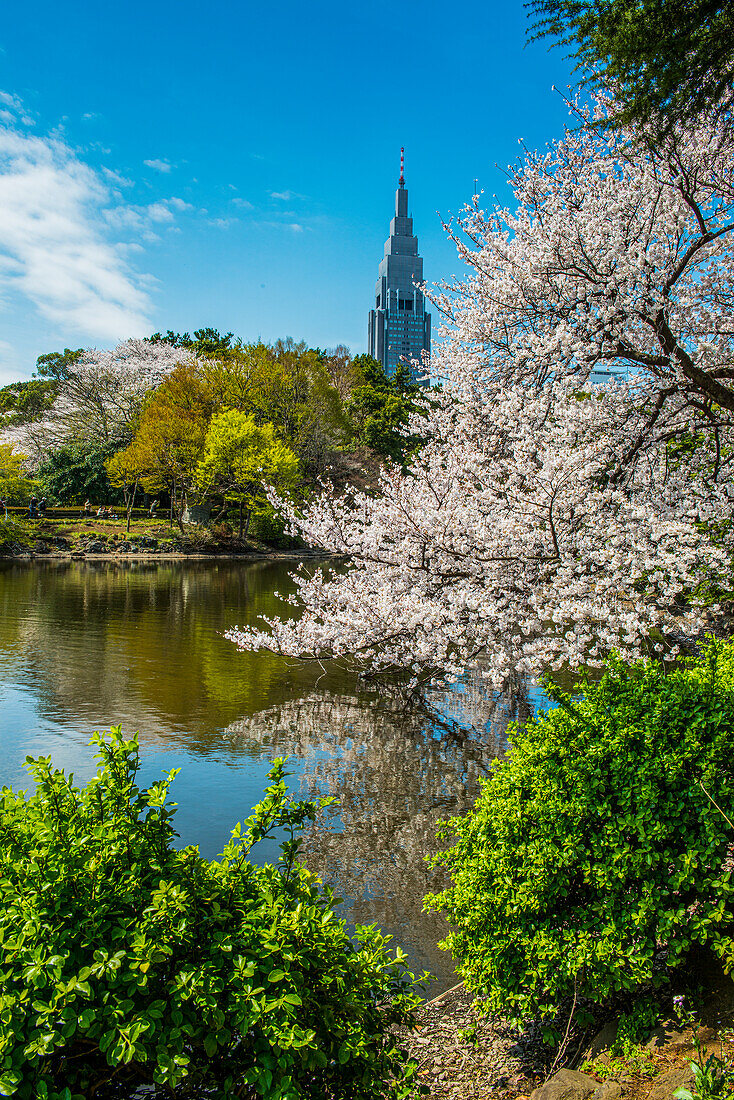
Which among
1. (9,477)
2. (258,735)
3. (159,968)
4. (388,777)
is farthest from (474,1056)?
(9,477)

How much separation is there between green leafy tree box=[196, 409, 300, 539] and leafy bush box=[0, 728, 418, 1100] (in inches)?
1454

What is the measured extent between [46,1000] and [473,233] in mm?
8878

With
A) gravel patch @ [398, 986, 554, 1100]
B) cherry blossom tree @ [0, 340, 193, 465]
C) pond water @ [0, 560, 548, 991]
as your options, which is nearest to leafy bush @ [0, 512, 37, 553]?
cherry blossom tree @ [0, 340, 193, 465]

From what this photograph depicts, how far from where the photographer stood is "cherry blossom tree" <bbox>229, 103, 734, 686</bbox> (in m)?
6.43

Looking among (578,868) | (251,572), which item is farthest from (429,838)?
(251,572)

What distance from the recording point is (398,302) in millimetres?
140250

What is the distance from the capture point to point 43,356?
6475cm

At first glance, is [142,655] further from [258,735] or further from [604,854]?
[604,854]

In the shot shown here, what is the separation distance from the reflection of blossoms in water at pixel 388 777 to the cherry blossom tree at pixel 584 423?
5.65 ft

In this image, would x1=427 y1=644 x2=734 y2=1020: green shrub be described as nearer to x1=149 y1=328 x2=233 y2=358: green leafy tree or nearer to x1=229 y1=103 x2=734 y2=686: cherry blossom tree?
x1=229 y1=103 x2=734 y2=686: cherry blossom tree

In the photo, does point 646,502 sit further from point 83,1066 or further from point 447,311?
point 83,1066

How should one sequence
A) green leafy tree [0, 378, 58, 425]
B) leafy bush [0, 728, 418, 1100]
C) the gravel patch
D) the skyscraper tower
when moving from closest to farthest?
leafy bush [0, 728, 418, 1100] < the gravel patch < green leafy tree [0, 378, 58, 425] < the skyscraper tower

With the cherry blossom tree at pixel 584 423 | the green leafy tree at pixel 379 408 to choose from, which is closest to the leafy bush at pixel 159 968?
the cherry blossom tree at pixel 584 423

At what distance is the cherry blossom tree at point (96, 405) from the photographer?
4856 centimetres
